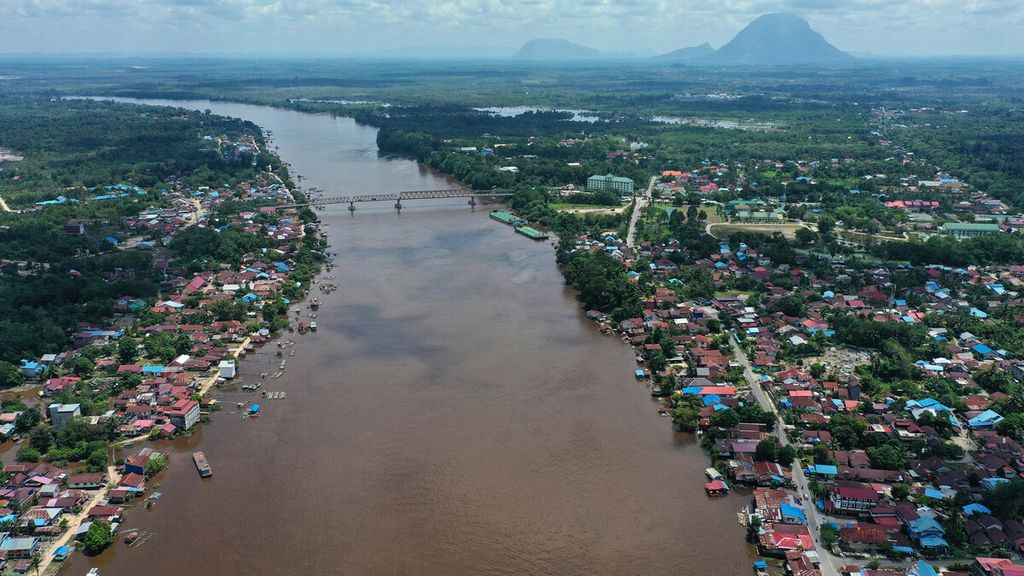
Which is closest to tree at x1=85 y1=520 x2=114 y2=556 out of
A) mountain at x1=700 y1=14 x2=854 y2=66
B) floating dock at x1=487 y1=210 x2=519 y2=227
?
floating dock at x1=487 y1=210 x2=519 y2=227

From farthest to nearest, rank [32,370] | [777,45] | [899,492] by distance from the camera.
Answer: [777,45]
[32,370]
[899,492]

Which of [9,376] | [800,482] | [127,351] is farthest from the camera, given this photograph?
[127,351]

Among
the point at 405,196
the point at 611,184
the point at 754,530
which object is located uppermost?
the point at 611,184

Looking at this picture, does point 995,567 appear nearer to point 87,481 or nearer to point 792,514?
point 792,514

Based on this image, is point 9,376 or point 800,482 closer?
point 800,482

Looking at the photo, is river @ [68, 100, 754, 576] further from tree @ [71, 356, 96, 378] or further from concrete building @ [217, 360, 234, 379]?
tree @ [71, 356, 96, 378]

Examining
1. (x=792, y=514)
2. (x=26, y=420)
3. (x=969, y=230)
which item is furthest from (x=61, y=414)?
(x=969, y=230)

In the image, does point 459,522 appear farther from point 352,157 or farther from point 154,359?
point 352,157
